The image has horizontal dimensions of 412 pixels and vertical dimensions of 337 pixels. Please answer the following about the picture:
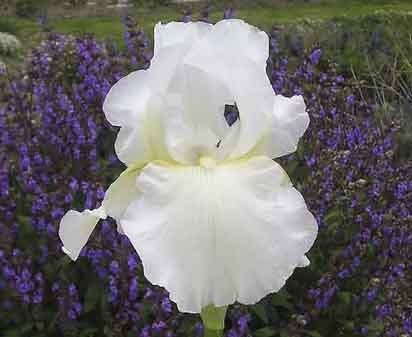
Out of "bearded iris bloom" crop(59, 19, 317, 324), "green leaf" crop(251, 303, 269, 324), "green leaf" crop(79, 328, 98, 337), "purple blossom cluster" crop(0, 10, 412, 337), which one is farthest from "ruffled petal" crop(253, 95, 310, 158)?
"green leaf" crop(79, 328, 98, 337)

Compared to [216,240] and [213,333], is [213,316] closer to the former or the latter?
[213,333]

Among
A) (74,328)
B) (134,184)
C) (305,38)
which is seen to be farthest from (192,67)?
(305,38)

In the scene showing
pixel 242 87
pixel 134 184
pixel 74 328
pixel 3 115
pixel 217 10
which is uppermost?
pixel 242 87

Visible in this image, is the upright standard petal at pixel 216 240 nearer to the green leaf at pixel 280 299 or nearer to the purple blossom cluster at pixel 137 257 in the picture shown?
the purple blossom cluster at pixel 137 257

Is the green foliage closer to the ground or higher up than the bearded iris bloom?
closer to the ground

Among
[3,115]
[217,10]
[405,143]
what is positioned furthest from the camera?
[217,10]

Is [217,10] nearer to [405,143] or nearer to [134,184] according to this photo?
[405,143]

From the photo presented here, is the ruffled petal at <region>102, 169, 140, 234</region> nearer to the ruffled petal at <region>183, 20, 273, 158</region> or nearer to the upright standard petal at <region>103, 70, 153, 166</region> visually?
the upright standard petal at <region>103, 70, 153, 166</region>

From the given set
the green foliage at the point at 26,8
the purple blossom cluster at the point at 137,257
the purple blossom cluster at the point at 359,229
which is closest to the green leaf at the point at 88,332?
the purple blossom cluster at the point at 137,257
